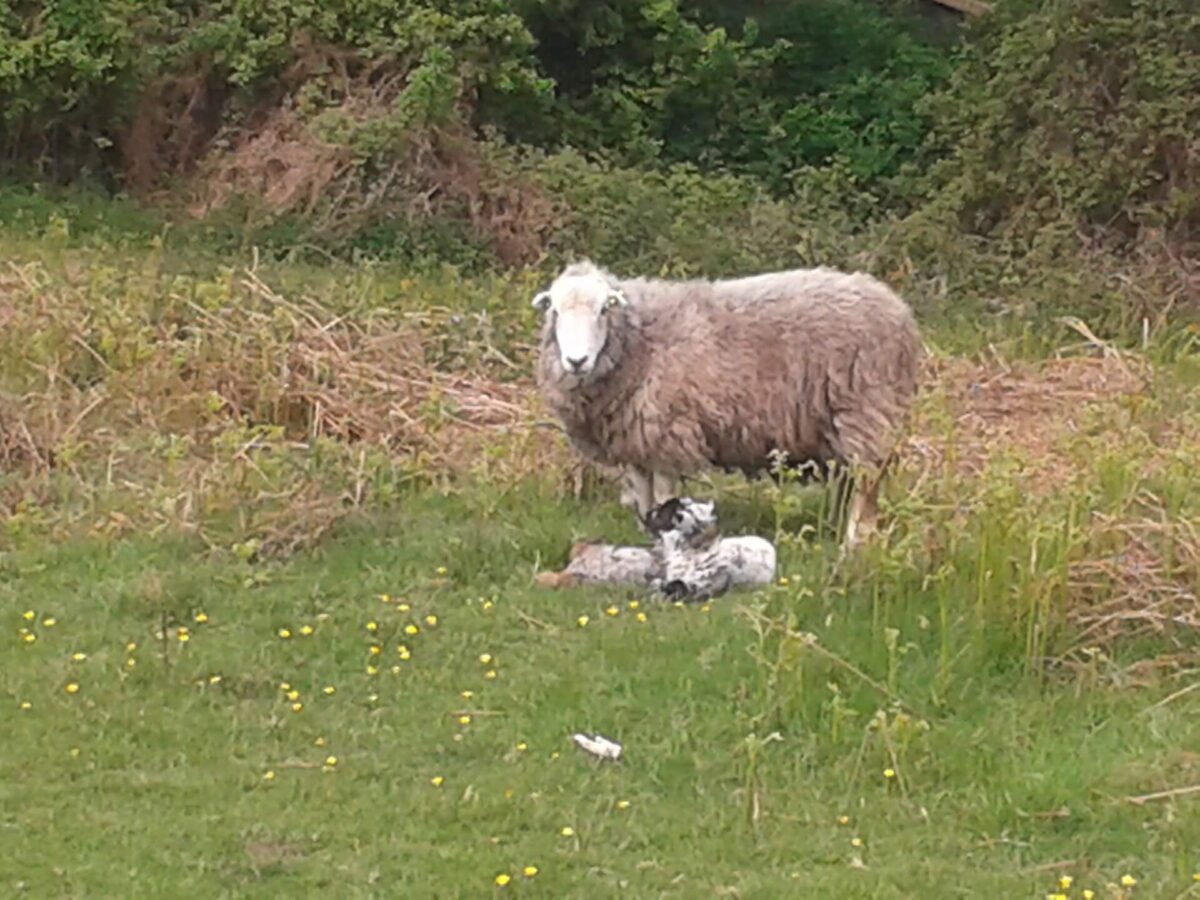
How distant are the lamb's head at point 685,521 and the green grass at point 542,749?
41 centimetres

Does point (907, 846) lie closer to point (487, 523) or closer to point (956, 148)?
point (487, 523)

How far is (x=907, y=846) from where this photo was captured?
5.92m

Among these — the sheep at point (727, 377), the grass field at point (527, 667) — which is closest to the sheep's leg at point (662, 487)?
the sheep at point (727, 377)

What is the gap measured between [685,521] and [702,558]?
28cm

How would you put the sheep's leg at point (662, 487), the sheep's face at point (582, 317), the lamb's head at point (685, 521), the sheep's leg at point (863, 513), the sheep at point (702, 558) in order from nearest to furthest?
the sheep's leg at point (863, 513), the sheep at point (702, 558), the lamb's head at point (685, 521), the sheep's face at point (582, 317), the sheep's leg at point (662, 487)

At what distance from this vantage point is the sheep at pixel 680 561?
803 centimetres

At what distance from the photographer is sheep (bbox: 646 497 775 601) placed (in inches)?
316

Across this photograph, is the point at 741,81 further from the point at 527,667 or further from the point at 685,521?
the point at 527,667

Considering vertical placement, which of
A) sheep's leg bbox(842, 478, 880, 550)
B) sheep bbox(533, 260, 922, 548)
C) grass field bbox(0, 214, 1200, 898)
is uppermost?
sheep bbox(533, 260, 922, 548)

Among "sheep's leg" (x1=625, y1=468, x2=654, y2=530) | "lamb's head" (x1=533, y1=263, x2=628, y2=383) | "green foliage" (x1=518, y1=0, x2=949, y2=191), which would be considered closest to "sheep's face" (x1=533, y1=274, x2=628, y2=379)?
"lamb's head" (x1=533, y1=263, x2=628, y2=383)

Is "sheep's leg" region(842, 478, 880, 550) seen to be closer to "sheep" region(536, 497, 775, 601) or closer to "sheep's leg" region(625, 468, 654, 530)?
"sheep" region(536, 497, 775, 601)

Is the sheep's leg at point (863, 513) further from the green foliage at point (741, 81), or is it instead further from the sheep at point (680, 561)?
the green foliage at point (741, 81)

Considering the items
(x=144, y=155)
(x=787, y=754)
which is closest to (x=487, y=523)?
(x=787, y=754)

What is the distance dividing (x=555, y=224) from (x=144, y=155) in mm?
4024
